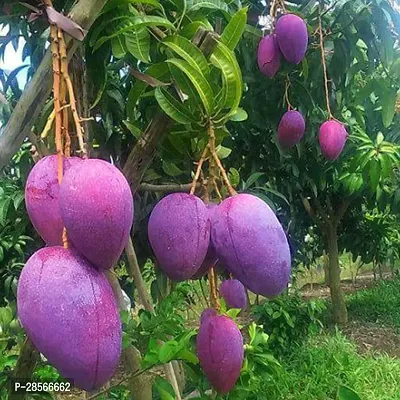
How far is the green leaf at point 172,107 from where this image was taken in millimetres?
543

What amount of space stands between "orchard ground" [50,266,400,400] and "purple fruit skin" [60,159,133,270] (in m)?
1.49

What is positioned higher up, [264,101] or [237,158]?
[264,101]

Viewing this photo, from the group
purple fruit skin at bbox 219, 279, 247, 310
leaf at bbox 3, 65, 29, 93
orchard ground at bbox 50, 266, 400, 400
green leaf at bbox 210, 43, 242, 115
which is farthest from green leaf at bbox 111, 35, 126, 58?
orchard ground at bbox 50, 266, 400, 400

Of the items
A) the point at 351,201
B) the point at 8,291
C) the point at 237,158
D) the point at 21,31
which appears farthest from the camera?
the point at 351,201

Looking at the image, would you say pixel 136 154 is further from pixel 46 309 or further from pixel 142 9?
pixel 46 309

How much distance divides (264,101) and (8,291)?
115cm

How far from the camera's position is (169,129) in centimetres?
60

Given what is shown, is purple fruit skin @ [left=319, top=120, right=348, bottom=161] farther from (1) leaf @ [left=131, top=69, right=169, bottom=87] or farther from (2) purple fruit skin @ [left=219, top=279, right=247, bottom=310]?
(1) leaf @ [left=131, top=69, right=169, bottom=87]

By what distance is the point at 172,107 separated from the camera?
1.79ft

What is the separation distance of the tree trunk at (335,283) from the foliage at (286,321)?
90 cm

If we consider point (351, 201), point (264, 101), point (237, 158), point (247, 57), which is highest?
point (247, 57)

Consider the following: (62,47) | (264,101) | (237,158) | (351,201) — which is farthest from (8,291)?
(351,201)

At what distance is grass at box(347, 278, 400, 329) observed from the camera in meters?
4.41

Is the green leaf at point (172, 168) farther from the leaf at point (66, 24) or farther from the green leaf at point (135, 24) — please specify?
the leaf at point (66, 24)
